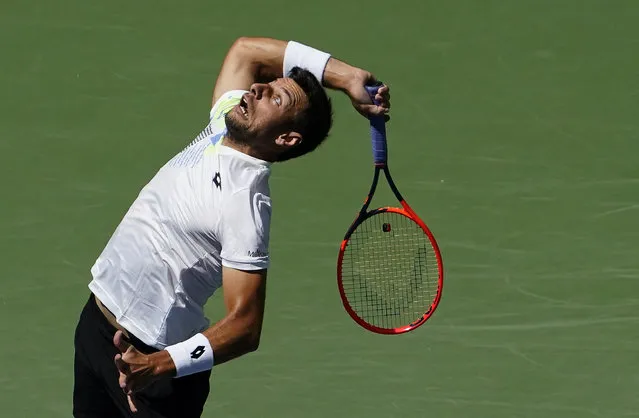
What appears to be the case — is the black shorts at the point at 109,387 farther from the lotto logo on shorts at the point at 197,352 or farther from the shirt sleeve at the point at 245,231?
the shirt sleeve at the point at 245,231

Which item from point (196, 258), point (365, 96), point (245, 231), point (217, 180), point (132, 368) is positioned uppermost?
point (365, 96)

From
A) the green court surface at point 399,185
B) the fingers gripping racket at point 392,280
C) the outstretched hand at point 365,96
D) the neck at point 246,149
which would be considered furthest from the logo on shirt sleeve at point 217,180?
the green court surface at point 399,185

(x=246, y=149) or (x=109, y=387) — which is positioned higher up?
(x=246, y=149)

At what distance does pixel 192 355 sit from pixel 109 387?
0.75 metres

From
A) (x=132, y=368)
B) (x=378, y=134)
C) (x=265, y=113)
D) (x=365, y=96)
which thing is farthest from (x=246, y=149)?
(x=132, y=368)

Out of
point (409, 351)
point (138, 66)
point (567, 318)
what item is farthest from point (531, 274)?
point (138, 66)

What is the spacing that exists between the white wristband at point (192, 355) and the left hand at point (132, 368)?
0.10m

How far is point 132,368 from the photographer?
4.89 m

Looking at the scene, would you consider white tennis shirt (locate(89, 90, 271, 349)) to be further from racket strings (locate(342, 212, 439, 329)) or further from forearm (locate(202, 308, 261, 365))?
racket strings (locate(342, 212, 439, 329))

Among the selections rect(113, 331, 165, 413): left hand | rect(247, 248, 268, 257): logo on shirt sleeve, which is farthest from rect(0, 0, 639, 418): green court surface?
rect(113, 331, 165, 413): left hand

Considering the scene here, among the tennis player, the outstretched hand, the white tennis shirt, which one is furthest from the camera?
the outstretched hand

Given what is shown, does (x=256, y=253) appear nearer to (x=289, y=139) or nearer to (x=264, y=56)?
(x=289, y=139)

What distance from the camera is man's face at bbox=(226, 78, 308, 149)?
5504mm

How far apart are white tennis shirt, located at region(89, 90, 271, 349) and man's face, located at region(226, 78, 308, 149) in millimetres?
89
